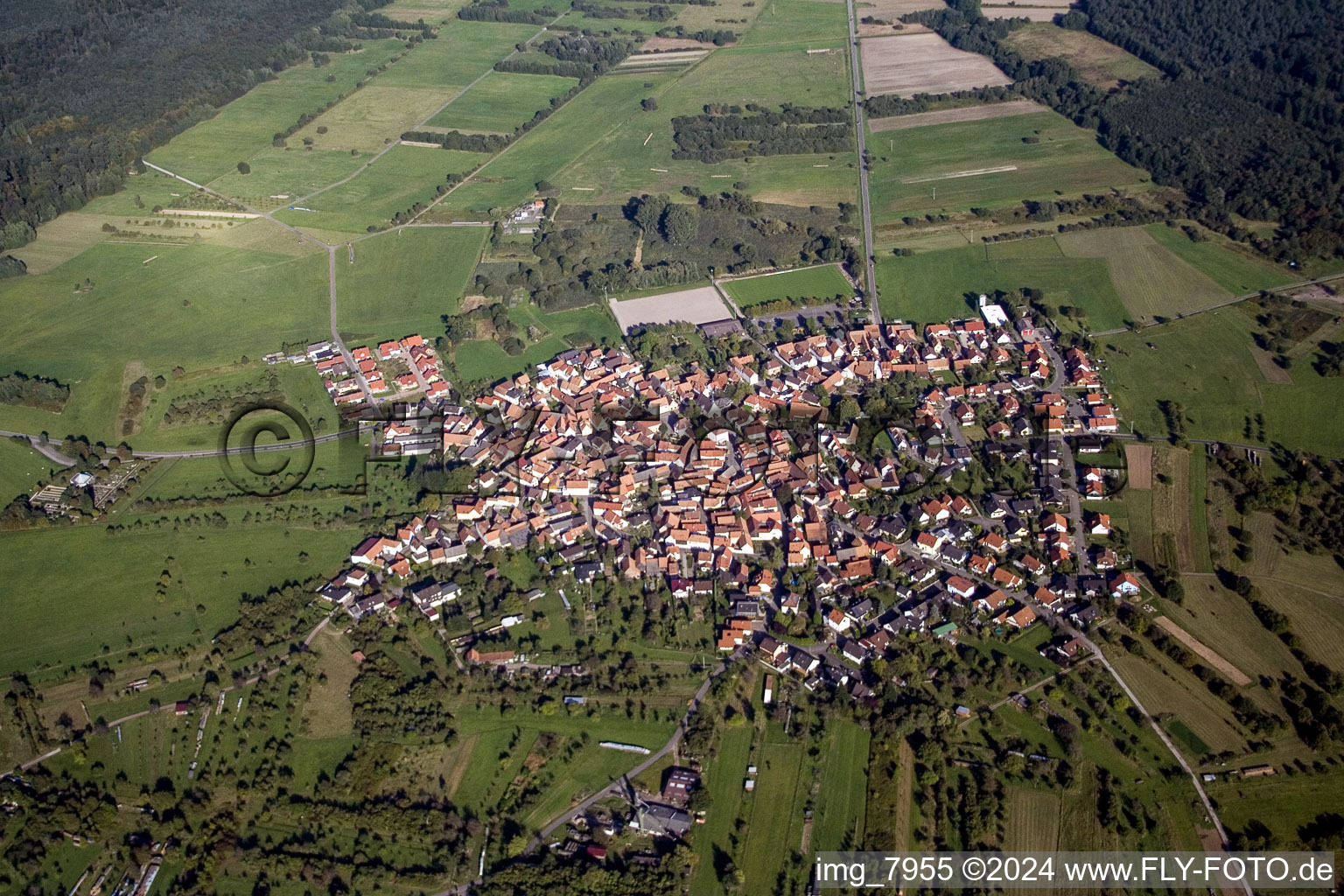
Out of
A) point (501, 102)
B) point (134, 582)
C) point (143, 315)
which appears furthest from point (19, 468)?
point (501, 102)

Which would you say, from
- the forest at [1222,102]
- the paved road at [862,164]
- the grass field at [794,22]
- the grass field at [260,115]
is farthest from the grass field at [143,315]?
the grass field at [794,22]

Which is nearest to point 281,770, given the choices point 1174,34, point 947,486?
point 947,486

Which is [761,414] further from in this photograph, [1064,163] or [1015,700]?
[1064,163]

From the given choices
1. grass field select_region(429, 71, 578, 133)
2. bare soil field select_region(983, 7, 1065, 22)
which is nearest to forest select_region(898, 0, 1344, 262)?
bare soil field select_region(983, 7, 1065, 22)

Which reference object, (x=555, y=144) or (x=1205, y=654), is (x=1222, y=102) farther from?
(x=1205, y=654)

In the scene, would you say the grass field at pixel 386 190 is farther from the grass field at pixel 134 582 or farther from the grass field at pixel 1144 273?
the grass field at pixel 1144 273

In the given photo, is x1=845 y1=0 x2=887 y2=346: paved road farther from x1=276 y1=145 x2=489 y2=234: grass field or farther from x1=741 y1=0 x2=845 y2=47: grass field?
x1=276 y1=145 x2=489 y2=234: grass field
